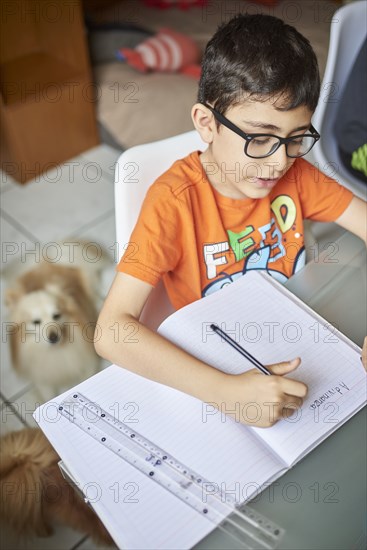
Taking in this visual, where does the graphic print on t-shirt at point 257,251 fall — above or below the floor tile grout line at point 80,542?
above

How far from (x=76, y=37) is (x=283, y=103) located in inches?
63.6

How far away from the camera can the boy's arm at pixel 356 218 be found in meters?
1.02

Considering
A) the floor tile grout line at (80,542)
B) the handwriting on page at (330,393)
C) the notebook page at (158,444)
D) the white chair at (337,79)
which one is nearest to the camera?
the notebook page at (158,444)

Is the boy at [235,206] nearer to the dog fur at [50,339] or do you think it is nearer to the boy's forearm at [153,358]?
the boy's forearm at [153,358]

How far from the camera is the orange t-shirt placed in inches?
34.1

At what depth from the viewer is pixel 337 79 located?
5.17 feet

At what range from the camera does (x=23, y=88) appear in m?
2.07

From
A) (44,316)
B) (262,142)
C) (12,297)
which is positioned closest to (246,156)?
(262,142)

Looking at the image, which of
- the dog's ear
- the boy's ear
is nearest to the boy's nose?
the boy's ear

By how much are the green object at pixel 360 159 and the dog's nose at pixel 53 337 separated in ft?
3.36

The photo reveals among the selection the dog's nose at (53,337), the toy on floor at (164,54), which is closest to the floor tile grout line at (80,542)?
the dog's nose at (53,337)

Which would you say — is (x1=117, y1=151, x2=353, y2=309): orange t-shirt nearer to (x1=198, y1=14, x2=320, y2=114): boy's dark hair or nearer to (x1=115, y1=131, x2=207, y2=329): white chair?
(x1=115, y1=131, x2=207, y2=329): white chair

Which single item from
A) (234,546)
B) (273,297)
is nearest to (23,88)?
(273,297)

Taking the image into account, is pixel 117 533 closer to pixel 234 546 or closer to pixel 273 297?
pixel 234 546
